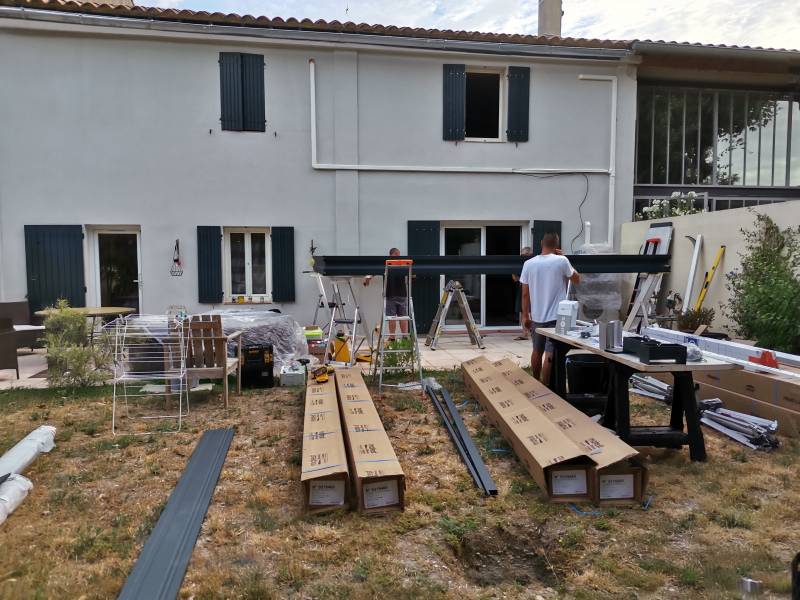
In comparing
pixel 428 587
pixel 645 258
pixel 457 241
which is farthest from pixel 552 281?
pixel 457 241

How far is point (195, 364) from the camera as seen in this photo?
5.39m

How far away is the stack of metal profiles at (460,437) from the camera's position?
3.55 meters

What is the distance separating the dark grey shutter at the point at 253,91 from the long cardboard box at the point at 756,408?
7.68 meters

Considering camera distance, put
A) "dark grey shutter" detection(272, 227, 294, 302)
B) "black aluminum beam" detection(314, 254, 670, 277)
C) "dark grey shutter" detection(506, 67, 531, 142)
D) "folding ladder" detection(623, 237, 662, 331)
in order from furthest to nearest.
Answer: "dark grey shutter" detection(506, 67, 531, 142) → "dark grey shutter" detection(272, 227, 294, 302) → "folding ladder" detection(623, 237, 662, 331) → "black aluminum beam" detection(314, 254, 670, 277)

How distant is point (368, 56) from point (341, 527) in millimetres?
8418

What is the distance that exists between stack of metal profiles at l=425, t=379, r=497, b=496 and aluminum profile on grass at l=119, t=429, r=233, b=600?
5.78 feet

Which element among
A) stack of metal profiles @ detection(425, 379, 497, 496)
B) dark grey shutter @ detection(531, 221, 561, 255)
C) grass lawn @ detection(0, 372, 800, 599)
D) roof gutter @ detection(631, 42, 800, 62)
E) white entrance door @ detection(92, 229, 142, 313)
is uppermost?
roof gutter @ detection(631, 42, 800, 62)

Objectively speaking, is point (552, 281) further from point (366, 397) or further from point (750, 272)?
point (750, 272)

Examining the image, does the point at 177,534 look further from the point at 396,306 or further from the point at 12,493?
the point at 396,306

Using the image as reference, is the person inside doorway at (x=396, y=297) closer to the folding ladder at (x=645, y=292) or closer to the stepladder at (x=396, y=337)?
the stepladder at (x=396, y=337)

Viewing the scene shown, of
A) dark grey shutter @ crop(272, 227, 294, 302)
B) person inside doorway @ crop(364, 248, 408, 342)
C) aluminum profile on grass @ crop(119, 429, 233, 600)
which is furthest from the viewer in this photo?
dark grey shutter @ crop(272, 227, 294, 302)

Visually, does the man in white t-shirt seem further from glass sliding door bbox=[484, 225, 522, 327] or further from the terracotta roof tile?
the terracotta roof tile

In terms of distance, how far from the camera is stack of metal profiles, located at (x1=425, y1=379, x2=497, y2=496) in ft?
11.7

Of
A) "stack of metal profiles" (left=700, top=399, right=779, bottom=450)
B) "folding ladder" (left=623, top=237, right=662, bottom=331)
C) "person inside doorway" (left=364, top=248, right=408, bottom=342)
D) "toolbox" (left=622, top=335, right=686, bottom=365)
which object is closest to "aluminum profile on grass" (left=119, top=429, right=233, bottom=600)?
"toolbox" (left=622, top=335, right=686, bottom=365)
